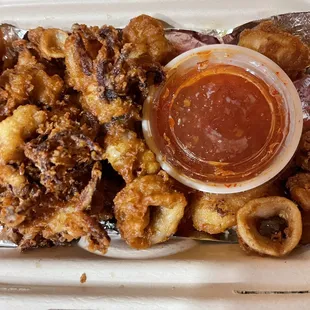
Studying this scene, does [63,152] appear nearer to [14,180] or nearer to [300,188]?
[14,180]

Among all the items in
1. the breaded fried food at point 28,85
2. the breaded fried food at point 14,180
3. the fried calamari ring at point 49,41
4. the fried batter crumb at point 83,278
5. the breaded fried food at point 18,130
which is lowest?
the fried batter crumb at point 83,278

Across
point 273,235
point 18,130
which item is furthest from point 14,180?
point 273,235

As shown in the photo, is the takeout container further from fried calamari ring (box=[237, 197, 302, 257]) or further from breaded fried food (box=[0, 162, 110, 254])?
breaded fried food (box=[0, 162, 110, 254])

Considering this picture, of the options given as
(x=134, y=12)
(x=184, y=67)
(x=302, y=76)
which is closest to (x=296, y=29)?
(x=302, y=76)

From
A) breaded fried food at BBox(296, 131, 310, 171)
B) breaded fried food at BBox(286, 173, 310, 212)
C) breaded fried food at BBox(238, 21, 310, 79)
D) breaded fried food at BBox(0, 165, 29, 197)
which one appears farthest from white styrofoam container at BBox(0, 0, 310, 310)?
breaded fried food at BBox(238, 21, 310, 79)

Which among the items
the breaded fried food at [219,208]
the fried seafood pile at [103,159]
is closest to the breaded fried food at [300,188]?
the fried seafood pile at [103,159]

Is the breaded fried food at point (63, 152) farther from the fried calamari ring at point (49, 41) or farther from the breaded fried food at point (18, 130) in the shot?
the fried calamari ring at point (49, 41)

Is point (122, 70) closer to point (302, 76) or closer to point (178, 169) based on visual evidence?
point (178, 169)
